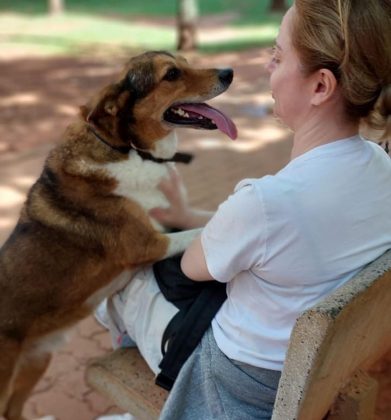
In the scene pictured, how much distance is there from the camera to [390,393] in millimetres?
2078

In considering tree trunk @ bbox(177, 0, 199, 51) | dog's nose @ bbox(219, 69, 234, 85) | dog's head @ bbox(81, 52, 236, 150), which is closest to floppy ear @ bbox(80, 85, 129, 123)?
dog's head @ bbox(81, 52, 236, 150)

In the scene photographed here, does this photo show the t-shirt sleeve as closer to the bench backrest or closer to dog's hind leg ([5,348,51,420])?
the bench backrest

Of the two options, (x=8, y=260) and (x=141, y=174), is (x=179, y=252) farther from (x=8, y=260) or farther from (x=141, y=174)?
(x=8, y=260)

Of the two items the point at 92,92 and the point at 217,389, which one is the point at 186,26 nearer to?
the point at 92,92

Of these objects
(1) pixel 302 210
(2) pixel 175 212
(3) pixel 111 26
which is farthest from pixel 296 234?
(3) pixel 111 26

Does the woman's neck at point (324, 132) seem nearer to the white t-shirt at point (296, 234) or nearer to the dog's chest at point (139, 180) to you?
the white t-shirt at point (296, 234)

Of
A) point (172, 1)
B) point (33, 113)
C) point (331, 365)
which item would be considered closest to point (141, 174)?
point (331, 365)

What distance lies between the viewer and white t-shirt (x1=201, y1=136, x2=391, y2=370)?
1.50 meters

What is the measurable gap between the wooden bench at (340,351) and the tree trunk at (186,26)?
43.2 ft

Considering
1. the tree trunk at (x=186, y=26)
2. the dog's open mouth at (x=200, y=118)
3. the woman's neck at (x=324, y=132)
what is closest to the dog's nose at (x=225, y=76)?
the dog's open mouth at (x=200, y=118)

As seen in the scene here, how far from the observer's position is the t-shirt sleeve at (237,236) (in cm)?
150

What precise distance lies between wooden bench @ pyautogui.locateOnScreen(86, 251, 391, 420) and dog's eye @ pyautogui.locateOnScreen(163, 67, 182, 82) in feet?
4.85

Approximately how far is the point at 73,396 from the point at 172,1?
26221 millimetres

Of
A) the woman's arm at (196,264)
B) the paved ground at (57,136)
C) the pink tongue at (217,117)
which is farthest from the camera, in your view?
the paved ground at (57,136)
